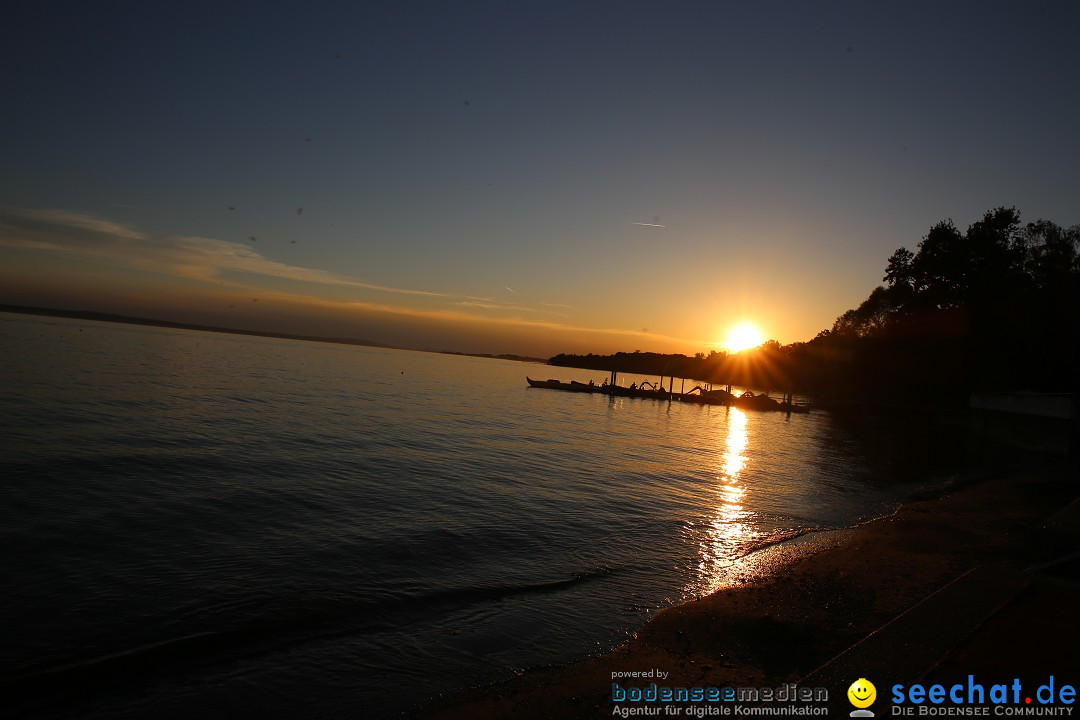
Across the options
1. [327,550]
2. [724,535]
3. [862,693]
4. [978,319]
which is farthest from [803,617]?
[978,319]

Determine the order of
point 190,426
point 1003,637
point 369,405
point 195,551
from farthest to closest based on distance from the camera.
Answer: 1. point 369,405
2. point 190,426
3. point 195,551
4. point 1003,637

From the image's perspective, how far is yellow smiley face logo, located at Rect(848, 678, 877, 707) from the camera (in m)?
4.44

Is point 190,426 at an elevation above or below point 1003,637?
below

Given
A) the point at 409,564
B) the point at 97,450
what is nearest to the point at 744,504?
the point at 409,564

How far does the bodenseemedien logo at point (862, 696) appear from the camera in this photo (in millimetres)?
4230

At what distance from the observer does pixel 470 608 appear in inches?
348

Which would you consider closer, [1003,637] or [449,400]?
[1003,637]

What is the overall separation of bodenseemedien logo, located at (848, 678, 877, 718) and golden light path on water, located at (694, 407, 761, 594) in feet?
17.0

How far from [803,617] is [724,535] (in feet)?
18.1

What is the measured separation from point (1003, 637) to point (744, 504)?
42.1 ft

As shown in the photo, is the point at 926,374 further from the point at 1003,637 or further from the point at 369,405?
the point at 1003,637

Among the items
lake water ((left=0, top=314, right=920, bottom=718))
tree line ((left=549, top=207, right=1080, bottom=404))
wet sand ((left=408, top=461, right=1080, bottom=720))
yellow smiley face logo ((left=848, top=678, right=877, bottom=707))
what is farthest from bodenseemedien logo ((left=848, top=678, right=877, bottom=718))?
tree line ((left=549, top=207, right=1080, bottom=404))

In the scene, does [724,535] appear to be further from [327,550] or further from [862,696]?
[862,696]

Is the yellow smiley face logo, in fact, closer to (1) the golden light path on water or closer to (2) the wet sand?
(2) the wet sand
